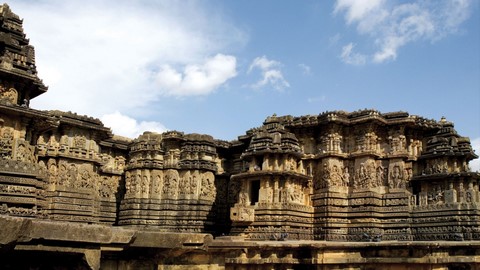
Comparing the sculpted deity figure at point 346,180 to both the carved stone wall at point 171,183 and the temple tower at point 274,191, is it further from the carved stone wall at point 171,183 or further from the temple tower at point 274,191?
the carved stone wall at point 171,183

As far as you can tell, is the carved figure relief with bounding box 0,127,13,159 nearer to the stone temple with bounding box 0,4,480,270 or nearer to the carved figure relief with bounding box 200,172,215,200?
the stone temple with bounding box 0,4,480,270

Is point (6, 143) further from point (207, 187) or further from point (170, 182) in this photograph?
point (207, 187)

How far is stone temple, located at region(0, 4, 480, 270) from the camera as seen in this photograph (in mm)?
16781

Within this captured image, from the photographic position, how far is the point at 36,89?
63.1 ft

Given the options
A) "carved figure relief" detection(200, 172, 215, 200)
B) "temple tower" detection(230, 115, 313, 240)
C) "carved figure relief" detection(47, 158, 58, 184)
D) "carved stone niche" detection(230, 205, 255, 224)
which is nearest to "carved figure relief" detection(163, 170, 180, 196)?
"carved figure relief" detection(200, 172, 215, 200)

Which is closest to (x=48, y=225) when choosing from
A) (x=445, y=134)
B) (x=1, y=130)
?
(x=1, y=130)

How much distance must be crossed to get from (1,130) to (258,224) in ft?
45.7

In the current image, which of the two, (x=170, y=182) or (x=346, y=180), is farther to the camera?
(x=170, y=182)

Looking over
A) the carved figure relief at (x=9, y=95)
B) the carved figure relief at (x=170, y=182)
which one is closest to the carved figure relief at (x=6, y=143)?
the carved figure relief at (x=9, y=95)

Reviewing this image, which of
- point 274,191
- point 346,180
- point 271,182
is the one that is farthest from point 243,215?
point 346,180

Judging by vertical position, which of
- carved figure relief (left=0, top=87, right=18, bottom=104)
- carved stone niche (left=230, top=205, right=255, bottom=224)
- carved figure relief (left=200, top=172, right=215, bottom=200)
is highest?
carved figure relief (left=0, top=87, right=18, bottom=104)

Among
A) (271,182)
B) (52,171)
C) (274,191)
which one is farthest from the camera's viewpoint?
(52,171)

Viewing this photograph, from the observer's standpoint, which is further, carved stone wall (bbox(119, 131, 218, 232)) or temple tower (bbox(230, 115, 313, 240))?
carved stone wall (bbox(119, 131, 218, 232))

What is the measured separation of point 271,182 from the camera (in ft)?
86.4
